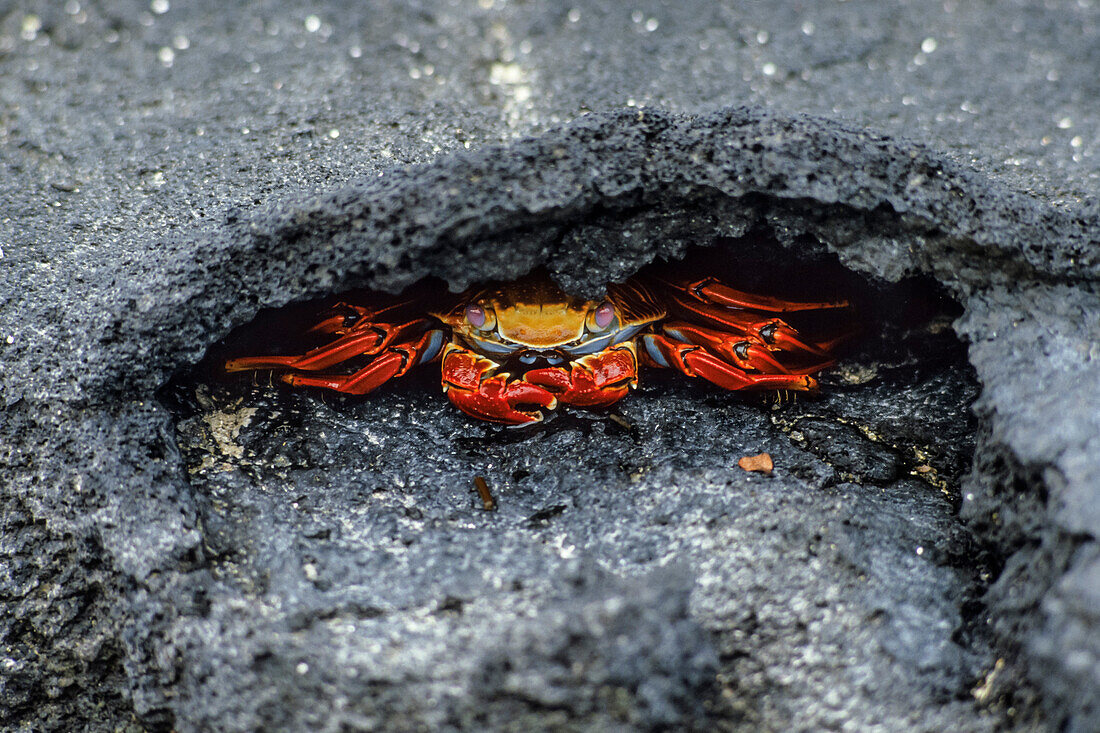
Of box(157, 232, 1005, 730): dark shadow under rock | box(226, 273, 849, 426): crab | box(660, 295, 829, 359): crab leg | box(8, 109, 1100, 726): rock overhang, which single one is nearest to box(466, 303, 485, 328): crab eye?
box(226, 273, 849, 426): crab

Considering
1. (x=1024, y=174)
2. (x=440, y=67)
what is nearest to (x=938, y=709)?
(x=1024, y=174)

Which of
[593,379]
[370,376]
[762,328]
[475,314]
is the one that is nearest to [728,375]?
[762,328]

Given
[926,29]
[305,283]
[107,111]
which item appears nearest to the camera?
[305,283]

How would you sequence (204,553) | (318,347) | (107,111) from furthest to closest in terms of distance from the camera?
(107,111) < (318,347) < (204,553)

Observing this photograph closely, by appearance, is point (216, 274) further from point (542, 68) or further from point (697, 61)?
point (697, 61)

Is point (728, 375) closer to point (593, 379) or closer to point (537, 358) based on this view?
point (593, 379)

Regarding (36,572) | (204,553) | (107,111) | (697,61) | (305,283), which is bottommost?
(36,572)
